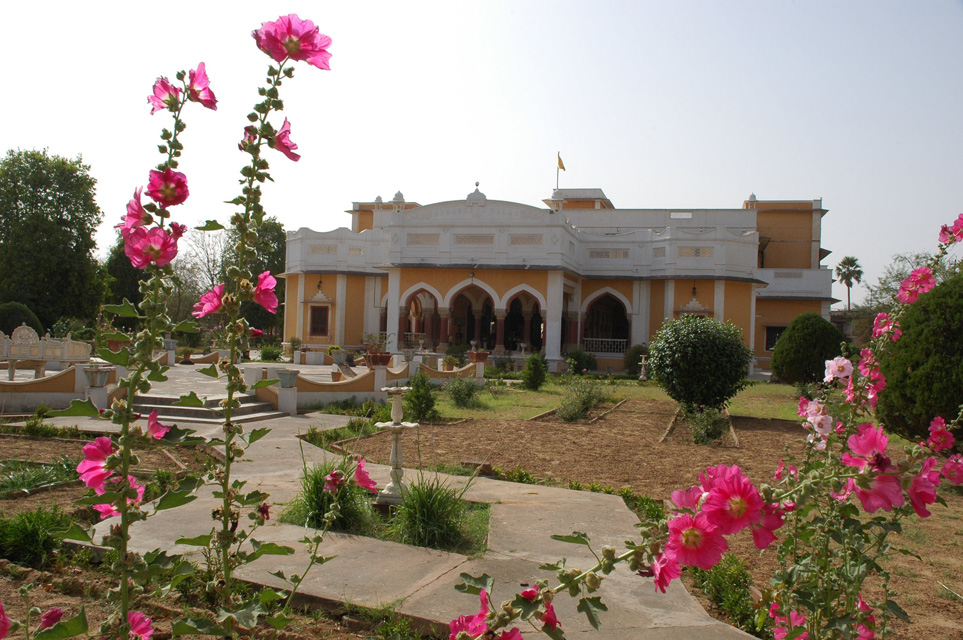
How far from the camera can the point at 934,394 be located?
25.2 ft

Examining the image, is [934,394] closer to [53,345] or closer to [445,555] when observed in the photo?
[445,555]

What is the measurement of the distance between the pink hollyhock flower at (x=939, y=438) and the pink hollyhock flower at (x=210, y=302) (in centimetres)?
224

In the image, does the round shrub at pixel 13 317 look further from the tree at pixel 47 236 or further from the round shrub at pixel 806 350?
the round shrub at pixel 806 350

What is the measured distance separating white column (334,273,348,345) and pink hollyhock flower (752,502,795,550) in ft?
97.3

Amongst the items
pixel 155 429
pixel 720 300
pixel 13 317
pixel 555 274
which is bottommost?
pixel 155 429

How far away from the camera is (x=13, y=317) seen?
26.6 m

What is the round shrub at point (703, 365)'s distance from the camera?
42.8 ft

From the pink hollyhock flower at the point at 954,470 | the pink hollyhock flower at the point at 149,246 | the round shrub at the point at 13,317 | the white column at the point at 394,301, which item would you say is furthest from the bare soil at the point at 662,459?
the round shrub at the point at 13,317

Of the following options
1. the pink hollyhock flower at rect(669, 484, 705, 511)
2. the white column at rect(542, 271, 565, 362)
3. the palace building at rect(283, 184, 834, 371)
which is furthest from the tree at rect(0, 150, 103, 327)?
the pink hollyhock flower at rect(669, 484, 705, 511)

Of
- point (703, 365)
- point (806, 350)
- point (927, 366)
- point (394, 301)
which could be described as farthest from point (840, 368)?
point (394, 301)

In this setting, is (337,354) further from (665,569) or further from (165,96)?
(665,569)

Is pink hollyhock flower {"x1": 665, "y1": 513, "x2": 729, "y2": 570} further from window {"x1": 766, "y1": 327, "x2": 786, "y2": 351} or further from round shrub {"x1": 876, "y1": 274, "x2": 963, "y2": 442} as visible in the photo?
window {"x1": 766, "y1": 327, "x2": 786, "y2": 351}

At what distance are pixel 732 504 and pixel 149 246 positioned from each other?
165 cm

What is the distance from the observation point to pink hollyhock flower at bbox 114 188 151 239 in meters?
1.95
